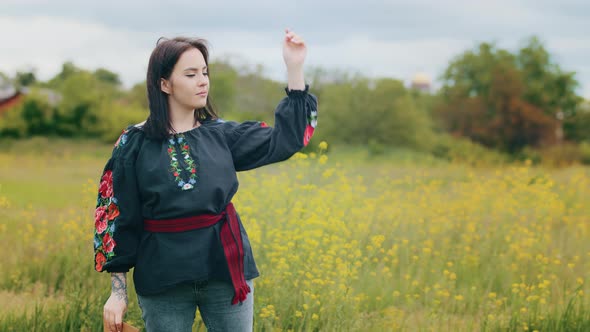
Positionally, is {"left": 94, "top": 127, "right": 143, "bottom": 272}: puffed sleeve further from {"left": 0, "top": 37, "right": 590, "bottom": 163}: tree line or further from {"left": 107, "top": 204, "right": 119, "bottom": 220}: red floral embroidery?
{"left": 0, "top": 37, "right": 590, "bottom": 163}: tree line

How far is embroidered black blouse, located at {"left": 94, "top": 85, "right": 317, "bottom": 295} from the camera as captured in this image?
7.88 feet

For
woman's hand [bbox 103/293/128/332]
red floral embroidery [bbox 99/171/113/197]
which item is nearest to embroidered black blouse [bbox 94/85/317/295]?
red floral embroidery [bbox 99/171/113/197]

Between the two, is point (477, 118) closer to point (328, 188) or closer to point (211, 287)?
point (328, 188)

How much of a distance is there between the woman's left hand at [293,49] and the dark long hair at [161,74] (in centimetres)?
35

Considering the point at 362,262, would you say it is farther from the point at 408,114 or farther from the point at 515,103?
the point at 515,103

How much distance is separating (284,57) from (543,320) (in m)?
3.08

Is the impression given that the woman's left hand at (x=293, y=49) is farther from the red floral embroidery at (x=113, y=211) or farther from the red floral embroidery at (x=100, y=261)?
the red floral embroidery at (x=100, y=261)

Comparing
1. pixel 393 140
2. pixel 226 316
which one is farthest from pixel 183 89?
pixel 393 140

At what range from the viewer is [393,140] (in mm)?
26422

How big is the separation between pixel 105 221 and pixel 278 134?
30.0 inches

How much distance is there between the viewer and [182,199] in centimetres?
238

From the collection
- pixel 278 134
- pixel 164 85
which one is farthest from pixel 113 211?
pixel 278 134

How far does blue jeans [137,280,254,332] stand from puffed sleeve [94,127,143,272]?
8.0 inches

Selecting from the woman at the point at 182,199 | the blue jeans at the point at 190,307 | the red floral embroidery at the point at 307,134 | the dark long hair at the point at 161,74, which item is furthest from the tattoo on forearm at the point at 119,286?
the red floral embroidery at the point at 307,134
